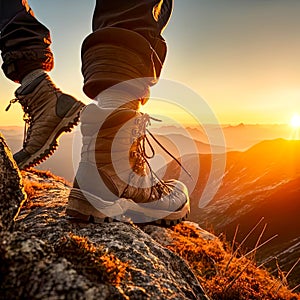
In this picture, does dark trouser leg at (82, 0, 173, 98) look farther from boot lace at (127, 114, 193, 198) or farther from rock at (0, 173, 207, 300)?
rock at (0, 173, 207, 300)

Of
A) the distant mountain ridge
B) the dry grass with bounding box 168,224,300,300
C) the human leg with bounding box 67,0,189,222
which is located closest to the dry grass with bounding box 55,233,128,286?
the human leg with bounding box 67,0,189,222

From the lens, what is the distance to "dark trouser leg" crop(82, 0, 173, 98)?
3.41 meters

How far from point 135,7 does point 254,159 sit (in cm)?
12546

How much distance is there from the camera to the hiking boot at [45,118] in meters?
5.05

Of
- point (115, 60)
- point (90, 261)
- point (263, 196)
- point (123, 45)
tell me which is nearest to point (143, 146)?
point (115, 60)

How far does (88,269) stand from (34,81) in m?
4.37

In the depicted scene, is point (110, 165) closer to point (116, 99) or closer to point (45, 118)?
point (116, 99)

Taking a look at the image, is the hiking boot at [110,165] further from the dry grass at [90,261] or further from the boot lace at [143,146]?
the dry grass at [90,261]

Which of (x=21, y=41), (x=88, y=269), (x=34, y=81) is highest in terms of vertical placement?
(x=21, y=41)

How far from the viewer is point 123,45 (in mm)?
3490

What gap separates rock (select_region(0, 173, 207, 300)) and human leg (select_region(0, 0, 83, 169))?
8.62 ft

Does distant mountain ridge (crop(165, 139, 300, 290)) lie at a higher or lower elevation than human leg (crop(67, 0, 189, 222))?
lower

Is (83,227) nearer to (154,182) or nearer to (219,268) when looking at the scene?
(154,182)

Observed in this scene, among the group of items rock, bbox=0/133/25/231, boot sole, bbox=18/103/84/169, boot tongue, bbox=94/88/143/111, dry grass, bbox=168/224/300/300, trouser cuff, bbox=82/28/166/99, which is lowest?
dry grass, bbox=168/224/300/300
